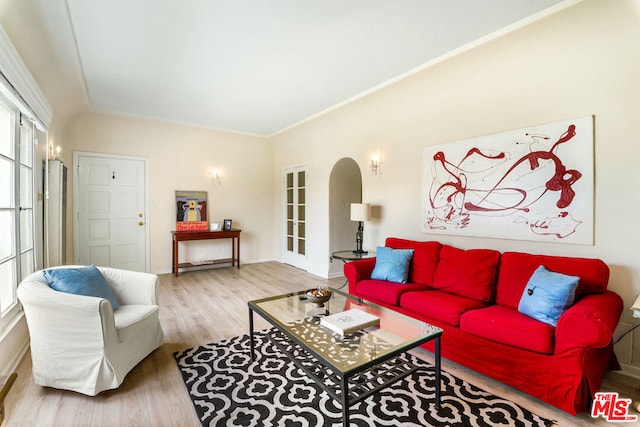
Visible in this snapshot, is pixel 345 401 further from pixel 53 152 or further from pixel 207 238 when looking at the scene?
pixel 207 238

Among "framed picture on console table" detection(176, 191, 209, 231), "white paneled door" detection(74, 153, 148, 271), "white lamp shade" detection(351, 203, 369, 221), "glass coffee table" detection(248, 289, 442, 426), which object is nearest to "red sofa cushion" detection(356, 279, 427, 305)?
"glass coffee table" detection(248, 289, 442, 426)

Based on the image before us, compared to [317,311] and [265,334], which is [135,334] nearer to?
[265,334]

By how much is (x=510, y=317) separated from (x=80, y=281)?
316cm

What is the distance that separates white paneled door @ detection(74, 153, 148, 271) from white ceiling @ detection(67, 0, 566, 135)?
1.20 m

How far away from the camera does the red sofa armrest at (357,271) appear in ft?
10.8

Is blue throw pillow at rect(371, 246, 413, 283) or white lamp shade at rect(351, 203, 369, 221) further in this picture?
white lamp shade at rect(351, 203, 369, 221)

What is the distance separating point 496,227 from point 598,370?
1.37 metres

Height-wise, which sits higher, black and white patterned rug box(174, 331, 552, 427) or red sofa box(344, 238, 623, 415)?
red sofa box(344, 238, 623, 415)

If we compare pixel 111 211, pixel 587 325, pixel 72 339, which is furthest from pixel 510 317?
pixel 111 211

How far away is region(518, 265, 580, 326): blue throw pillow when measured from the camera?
2.01 metres

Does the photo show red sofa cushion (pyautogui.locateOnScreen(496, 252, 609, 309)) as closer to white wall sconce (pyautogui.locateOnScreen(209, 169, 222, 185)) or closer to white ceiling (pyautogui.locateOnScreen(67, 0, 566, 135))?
white ceiling (pyautogui.locateOnScreen(67, 0, 566, 135))

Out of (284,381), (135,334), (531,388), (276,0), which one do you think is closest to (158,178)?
(135,334)

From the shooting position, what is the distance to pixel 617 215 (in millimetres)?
2285

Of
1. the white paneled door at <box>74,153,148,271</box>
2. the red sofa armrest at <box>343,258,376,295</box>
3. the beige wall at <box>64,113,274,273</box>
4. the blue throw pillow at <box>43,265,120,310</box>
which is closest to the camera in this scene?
the blue throw pillow at <box>43,265,120,310</box>
